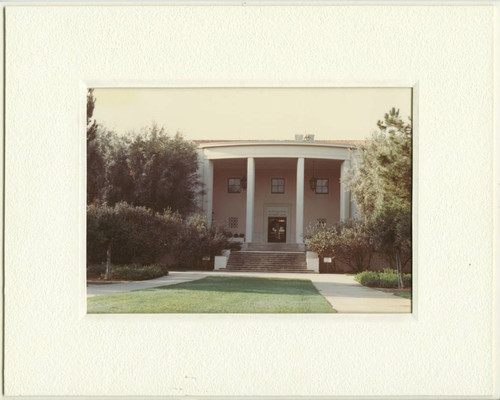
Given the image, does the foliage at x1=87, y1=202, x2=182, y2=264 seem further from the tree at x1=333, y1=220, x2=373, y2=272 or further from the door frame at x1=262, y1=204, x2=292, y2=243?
the tree at x1=333, y1=220, x2=373, y2=272

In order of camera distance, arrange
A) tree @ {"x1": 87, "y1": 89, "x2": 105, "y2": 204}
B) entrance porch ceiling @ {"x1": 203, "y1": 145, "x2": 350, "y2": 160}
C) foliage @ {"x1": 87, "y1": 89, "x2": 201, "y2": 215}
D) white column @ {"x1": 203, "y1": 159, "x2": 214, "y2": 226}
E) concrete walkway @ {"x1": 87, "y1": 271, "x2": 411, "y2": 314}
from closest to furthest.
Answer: concrete walkway @ {"x1": 87, "y1": 271, "x2": 411, "y2": 314} < tree @ {"x1": 87, "y1": 89, "x2": 105, "y2": 204} < foliage @ {"x1": 87, "y1": 89, "x2": 201, "y2": 215} < entrance porch ceiling @ {"x1": 203, "y1": 145, "x2": 350, "y2": 160} < white column @ {"x1": 203, "y1": 159, "x2": 214, "y2": 226}

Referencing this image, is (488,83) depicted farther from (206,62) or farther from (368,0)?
(206,62)

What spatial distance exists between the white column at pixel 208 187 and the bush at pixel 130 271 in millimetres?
1236

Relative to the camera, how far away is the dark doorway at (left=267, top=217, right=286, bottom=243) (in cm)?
1060

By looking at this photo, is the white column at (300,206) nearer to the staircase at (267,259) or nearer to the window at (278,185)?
the staircase at (267,259)

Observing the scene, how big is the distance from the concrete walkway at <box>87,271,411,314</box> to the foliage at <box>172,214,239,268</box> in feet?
0.88

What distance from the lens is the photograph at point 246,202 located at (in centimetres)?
869

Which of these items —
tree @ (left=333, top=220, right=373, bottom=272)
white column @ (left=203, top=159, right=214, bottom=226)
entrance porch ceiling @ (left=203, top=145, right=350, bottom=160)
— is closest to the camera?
tree @ (left=333, top=220, right=373, bottom=272)

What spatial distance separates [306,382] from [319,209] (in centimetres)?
354

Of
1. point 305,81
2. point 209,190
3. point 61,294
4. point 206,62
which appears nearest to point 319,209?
point 209,190

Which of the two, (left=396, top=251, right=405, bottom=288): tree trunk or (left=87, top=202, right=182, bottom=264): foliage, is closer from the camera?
(left=396, top=251, right=405, bottom=288): tree trunk

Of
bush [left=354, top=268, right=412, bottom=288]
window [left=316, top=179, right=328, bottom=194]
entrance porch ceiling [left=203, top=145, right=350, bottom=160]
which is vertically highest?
entrance porch ceiling [left=203, top=145, right=350, bottom=160]


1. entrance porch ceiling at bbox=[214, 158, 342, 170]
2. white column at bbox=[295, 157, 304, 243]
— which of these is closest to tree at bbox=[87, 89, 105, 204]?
entrance porch ceiling at bbox=[214, 158, 342, 170]

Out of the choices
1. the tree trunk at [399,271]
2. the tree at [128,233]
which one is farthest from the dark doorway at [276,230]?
the tree trunk at [399,271]
